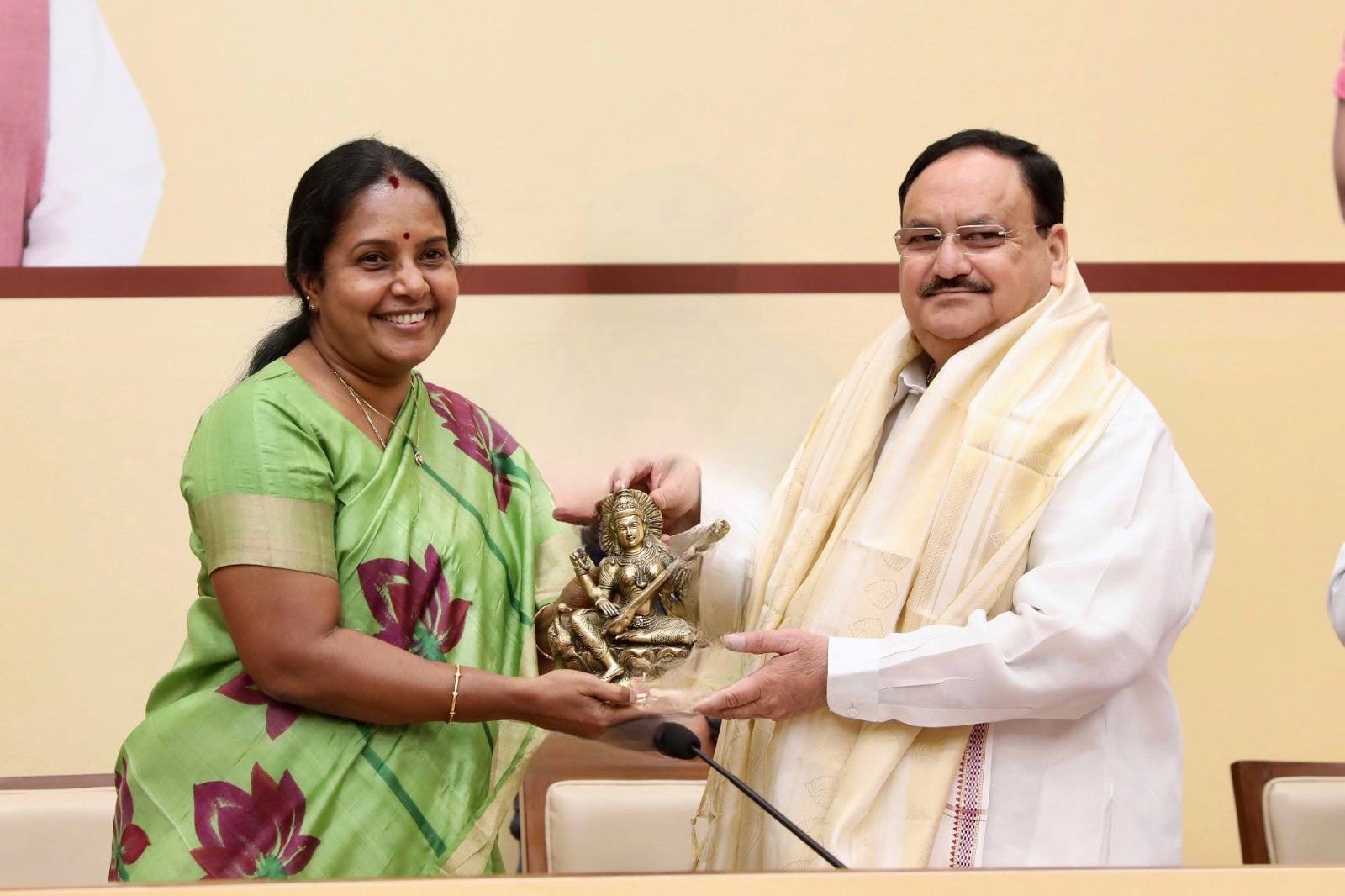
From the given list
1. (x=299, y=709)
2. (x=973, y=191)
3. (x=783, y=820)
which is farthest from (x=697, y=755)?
(x=973, y=191)

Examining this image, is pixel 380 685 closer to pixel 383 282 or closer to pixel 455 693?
pixel 455 693

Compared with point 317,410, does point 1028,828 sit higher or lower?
lower

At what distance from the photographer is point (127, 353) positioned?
2.32 m

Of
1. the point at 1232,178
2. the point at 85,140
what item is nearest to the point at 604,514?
the point at 85,140

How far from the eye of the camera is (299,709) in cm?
187

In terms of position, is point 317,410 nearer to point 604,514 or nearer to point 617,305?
point 604,514

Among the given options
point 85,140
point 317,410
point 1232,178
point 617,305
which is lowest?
point 317,410

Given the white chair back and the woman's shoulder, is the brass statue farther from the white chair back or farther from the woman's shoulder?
the white chair back

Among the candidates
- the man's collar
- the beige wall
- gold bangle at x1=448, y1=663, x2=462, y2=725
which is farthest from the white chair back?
the man's collar

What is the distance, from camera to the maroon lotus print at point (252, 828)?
186 cm

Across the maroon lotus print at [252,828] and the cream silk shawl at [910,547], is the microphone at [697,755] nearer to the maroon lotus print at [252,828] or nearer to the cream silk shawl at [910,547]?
the cream silk shawl at [910,547]

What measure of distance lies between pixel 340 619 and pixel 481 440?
433mm

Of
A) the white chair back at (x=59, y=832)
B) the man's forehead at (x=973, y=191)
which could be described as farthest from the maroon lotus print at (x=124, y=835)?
the man's forehead at (x=973, y=191)

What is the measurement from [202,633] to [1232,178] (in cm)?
208
